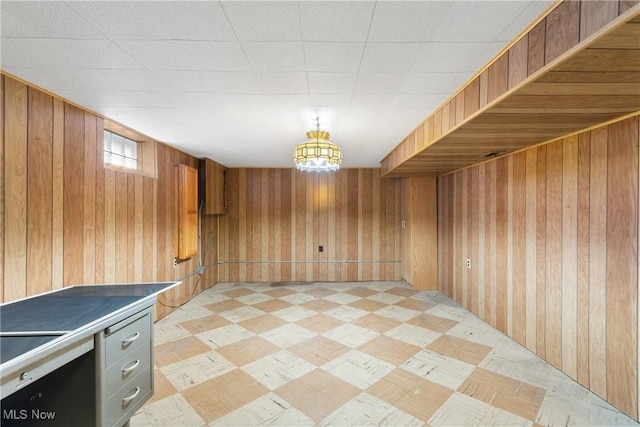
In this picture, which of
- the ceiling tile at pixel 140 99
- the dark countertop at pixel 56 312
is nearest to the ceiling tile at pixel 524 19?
the ceiling tile at pixel 140 99

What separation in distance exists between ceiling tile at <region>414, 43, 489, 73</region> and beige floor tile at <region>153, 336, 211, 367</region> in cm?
322

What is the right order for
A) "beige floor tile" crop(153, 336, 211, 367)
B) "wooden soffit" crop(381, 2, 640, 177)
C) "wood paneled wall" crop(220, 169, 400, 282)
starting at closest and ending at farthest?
"wooden soffit" crop(381, 2, 640, 177) → "beige floor tile" crop(153, 336, 211, 367) → "wood paneled wall" crop(220, 169, 400, 282)

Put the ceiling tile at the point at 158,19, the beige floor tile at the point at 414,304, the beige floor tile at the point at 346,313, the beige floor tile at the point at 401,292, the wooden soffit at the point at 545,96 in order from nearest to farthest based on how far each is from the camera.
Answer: the wooden soffit at the point at 545,96
the ceiling tile at the point at 158,19
the beige floor tile at the point at 346,313
the beige floor tile at the point at 414,304
the beige floor tile at the point at 401,292

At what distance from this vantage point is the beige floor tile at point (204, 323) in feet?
10.6

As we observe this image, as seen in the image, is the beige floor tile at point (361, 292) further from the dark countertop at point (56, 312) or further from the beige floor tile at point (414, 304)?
the dark countertop at point (56, 312)

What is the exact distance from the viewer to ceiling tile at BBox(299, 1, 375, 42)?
3.88 feet

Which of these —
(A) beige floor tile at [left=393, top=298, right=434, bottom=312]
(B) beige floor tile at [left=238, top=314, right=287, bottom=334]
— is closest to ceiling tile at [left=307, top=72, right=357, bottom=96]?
(B) beige floor tile at [left=238, top=314, right=287, bottom=334]

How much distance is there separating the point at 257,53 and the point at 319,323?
121 inches

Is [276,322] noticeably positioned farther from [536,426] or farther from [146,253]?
[536,426]

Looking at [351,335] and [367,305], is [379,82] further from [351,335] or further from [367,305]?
[367,305]

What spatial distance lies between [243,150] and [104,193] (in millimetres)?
1867

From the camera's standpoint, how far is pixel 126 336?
165cm

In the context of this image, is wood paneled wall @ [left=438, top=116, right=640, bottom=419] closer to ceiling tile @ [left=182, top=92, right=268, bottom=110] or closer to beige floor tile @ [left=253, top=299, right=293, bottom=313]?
ceiling tile @ [left=182, top=92, right=268, bottom=110]

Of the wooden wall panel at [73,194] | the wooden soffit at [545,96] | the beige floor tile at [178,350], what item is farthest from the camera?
the beige floor tile at [178,350]
